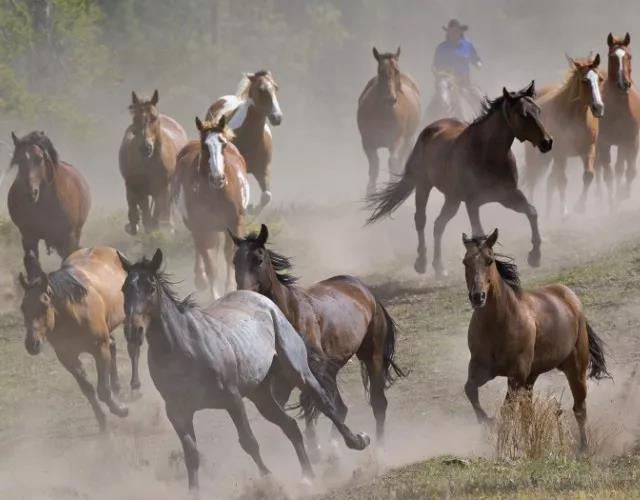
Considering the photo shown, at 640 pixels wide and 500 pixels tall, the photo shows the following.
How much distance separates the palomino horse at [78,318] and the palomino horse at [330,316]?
250cm

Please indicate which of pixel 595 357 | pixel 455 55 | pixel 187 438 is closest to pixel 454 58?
pixel 455 55

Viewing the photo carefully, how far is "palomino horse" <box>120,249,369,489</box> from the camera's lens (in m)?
10.3

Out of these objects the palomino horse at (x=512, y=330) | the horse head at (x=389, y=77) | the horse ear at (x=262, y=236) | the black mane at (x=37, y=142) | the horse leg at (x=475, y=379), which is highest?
the horse head at (x=389, y=77)

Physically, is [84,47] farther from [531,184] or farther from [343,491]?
[343,491]

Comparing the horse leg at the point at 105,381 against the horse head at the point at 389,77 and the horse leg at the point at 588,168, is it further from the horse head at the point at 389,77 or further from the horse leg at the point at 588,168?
the horse head at the point at 389,77

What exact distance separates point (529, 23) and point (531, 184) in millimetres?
34156

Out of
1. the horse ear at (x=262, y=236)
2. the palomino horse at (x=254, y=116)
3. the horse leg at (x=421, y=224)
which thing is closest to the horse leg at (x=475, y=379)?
the horse ear at (x=262, y=236)

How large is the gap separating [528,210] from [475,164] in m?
0.87

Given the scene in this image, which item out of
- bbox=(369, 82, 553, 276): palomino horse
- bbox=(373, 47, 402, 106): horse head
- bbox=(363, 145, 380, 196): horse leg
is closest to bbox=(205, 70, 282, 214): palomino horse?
bbox=(369, 82, 553, 276): palomino horse

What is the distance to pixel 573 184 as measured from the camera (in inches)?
1022

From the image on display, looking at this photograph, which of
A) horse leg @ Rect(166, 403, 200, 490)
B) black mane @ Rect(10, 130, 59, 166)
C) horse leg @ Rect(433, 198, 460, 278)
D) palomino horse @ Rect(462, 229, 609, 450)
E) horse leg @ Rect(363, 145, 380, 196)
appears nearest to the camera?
horse leg @ Rect(166, 403, 200, 490)

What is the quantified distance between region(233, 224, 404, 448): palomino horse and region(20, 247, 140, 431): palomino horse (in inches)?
98.3

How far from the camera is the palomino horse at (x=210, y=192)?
57.6 ft

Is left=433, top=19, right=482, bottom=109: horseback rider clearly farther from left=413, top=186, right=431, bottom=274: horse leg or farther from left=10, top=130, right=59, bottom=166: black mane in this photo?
left=10, top=130, right=59, bottom=166: black mane
